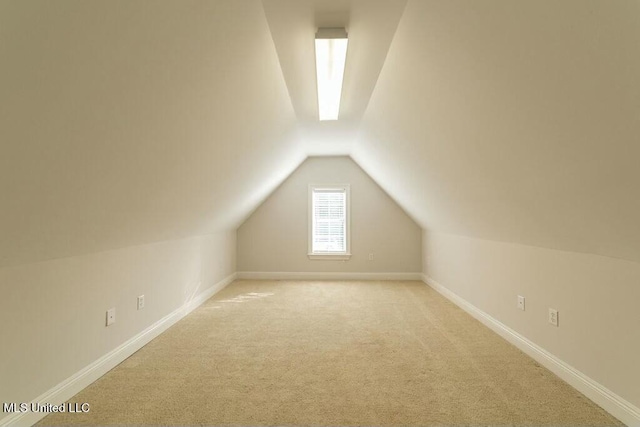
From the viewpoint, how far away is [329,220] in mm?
6336

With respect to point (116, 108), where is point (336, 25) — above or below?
above

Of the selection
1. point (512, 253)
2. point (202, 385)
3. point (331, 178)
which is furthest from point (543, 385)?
point (331, 178)

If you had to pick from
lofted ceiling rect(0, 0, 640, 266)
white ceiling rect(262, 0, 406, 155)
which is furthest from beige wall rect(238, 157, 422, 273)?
lofted ceiling rect(0, 0, 640, 266)

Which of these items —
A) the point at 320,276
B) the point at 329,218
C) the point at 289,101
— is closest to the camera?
the point at 289,101

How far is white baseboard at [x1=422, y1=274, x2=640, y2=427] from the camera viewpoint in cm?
185

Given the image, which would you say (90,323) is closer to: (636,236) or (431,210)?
(636,236)

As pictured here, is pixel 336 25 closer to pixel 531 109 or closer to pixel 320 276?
pixel 531 109

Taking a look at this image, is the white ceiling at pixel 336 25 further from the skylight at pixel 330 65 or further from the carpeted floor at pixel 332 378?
Result: the carpeted floor at pixel 332 378

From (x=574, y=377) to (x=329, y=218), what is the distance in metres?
4.52

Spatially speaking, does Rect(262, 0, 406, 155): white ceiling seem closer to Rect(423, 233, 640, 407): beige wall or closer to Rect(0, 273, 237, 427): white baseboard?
Rect(423, 233, 640, 407): beige wall

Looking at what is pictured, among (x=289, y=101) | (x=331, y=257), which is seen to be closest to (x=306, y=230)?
(x=331, y=257)

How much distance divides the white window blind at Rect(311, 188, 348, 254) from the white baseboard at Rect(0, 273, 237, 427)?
303cm

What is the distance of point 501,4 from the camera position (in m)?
1.38

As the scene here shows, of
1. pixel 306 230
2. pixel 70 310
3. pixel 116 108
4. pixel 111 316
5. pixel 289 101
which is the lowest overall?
pixel 111 316
